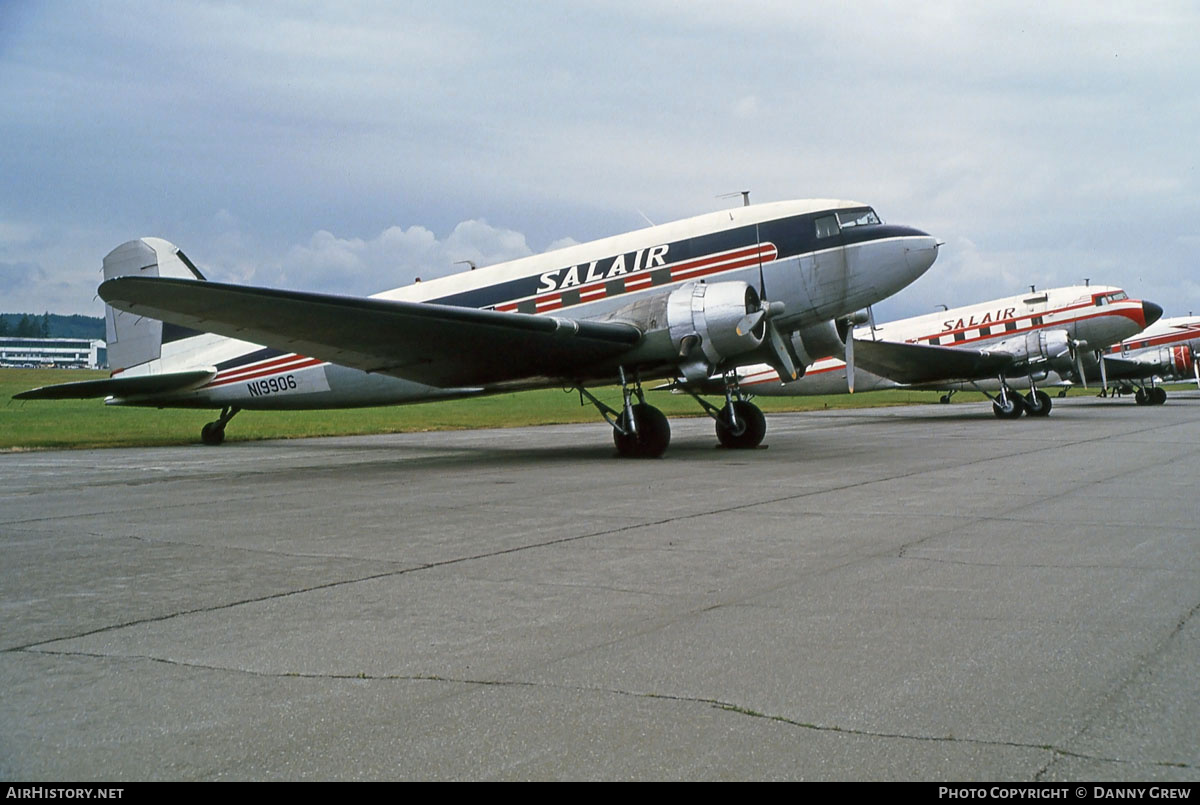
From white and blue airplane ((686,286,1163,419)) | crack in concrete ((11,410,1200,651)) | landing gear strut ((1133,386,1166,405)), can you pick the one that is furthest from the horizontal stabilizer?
landing gear strut ((1133,386,1166,405))

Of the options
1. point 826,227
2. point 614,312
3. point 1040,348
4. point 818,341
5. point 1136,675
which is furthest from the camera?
point 1040,348

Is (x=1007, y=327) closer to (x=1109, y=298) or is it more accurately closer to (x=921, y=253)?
(x=1109, y=298)

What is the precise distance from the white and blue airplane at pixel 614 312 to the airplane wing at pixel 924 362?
43.5ft

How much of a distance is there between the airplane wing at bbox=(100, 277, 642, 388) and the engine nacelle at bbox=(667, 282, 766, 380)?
2.52 feet

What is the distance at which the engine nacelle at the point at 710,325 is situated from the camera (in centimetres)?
1513

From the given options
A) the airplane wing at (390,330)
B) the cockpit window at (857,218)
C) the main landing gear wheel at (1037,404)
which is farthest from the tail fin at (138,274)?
the main landing gear wheel at (1037,404)

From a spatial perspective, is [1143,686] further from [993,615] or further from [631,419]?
[631,419]

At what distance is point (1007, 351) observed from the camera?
32.2m

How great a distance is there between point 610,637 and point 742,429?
44.1 ft

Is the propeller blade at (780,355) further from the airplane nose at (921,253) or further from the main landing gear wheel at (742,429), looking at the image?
the airplane nose at (921,253)

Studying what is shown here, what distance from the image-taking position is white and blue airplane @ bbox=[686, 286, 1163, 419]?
102 ft

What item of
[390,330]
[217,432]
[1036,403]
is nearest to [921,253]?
[390,330]

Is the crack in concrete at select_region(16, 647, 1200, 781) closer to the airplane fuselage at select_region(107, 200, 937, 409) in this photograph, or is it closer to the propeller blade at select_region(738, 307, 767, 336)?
the propeller blade at select_region(738, 307, 767, 336)
